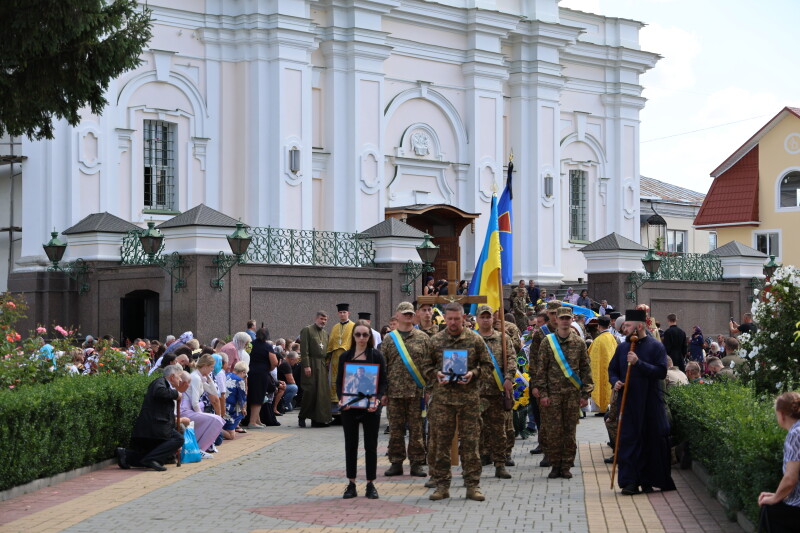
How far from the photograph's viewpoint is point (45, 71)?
16172 millimetres

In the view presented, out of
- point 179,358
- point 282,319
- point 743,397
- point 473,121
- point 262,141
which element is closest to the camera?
point 743,397

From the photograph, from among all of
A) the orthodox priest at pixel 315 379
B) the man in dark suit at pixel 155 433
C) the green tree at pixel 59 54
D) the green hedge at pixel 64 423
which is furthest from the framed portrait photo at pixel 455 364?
the orthodox priest at pixel 315 379

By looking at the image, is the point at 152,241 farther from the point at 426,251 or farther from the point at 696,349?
the point at 696,349

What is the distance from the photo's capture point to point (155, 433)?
1580 centimetres

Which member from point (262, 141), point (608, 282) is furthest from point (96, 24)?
point (608, 282)

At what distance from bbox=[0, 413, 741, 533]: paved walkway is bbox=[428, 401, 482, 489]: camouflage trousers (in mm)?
273

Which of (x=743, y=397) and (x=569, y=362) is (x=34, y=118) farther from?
(x=743, y=397)

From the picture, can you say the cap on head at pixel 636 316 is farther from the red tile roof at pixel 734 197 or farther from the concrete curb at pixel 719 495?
the red tile roof at pixel 734 197

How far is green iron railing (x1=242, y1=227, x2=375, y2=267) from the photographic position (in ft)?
92.8

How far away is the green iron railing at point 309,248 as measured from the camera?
92.8 ft

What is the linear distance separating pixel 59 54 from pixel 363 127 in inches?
801

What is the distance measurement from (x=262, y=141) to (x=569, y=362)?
2041cm

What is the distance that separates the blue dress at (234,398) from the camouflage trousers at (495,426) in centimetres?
566

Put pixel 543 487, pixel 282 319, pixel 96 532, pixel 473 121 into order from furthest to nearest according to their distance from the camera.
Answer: pixel 473 121, pixel 282 319, pixel 543 487, pixel 96 532
